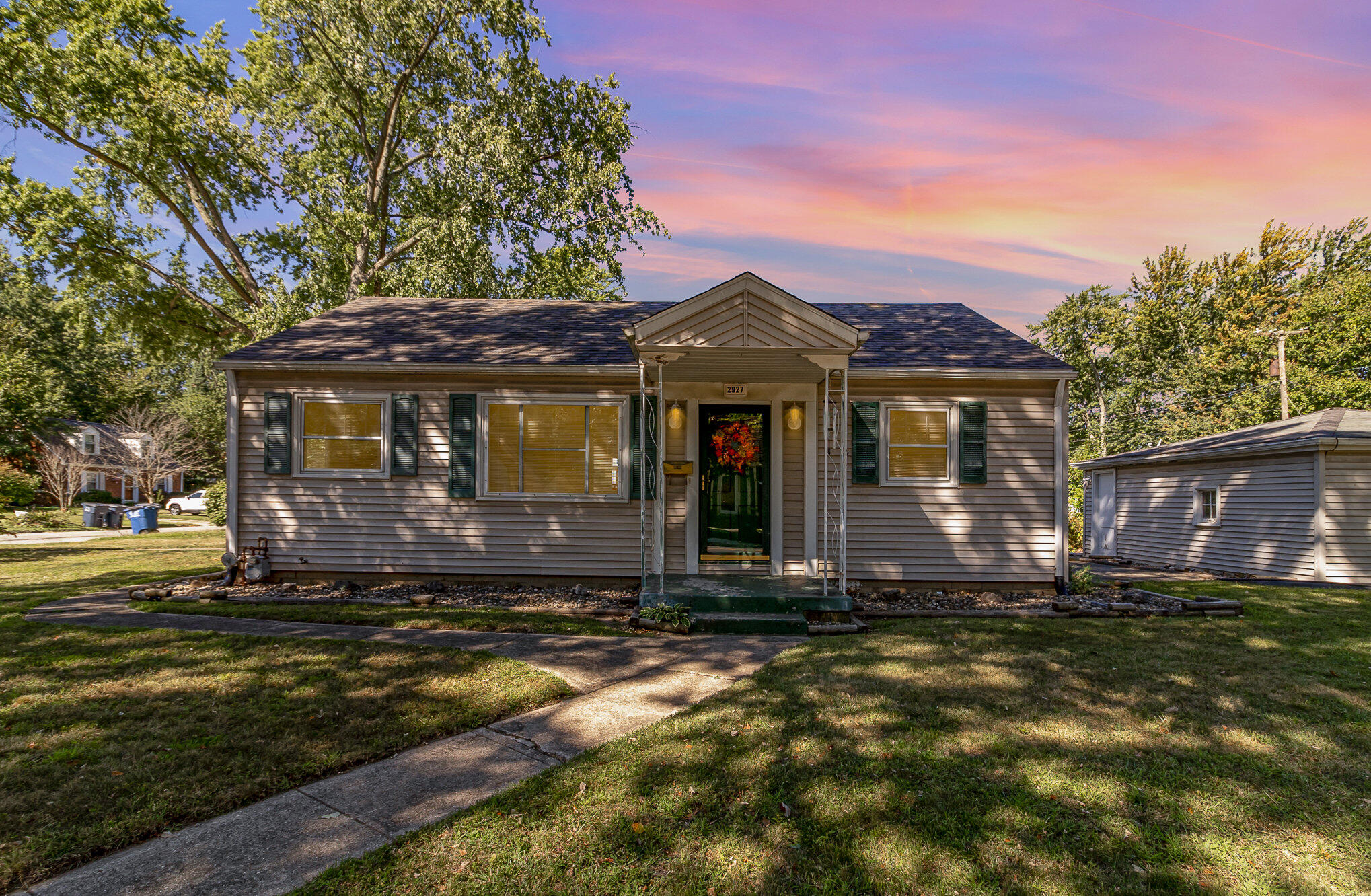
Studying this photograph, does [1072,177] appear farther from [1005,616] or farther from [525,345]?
[525,345]

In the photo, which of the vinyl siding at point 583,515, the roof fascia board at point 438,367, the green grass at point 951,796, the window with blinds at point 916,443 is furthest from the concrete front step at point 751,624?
the roof fascia board at point 438,367

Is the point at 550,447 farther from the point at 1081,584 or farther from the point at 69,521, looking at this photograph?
the point at 69,521

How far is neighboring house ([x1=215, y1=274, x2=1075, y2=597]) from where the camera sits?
8.43 meters

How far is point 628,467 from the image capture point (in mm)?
8461

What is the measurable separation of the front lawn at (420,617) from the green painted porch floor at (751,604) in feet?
2.16

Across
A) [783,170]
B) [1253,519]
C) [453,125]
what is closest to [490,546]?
[783,170]

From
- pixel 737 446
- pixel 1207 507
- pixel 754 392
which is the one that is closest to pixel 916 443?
pixel 754 392

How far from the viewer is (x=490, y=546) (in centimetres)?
859

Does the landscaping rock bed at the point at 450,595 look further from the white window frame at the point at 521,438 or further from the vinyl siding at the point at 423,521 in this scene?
the white window frame at the point at 521,438

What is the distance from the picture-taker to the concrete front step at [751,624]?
646 centimetres

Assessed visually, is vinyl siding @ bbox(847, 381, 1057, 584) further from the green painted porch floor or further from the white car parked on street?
the white car parked on street

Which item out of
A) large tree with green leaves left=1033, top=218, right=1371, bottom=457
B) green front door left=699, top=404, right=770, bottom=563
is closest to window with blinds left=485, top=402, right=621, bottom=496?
green front door left=699, top=404, right=770, bottom=563

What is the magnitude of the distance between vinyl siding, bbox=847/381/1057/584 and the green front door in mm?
1301

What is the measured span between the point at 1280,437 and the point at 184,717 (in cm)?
1664
